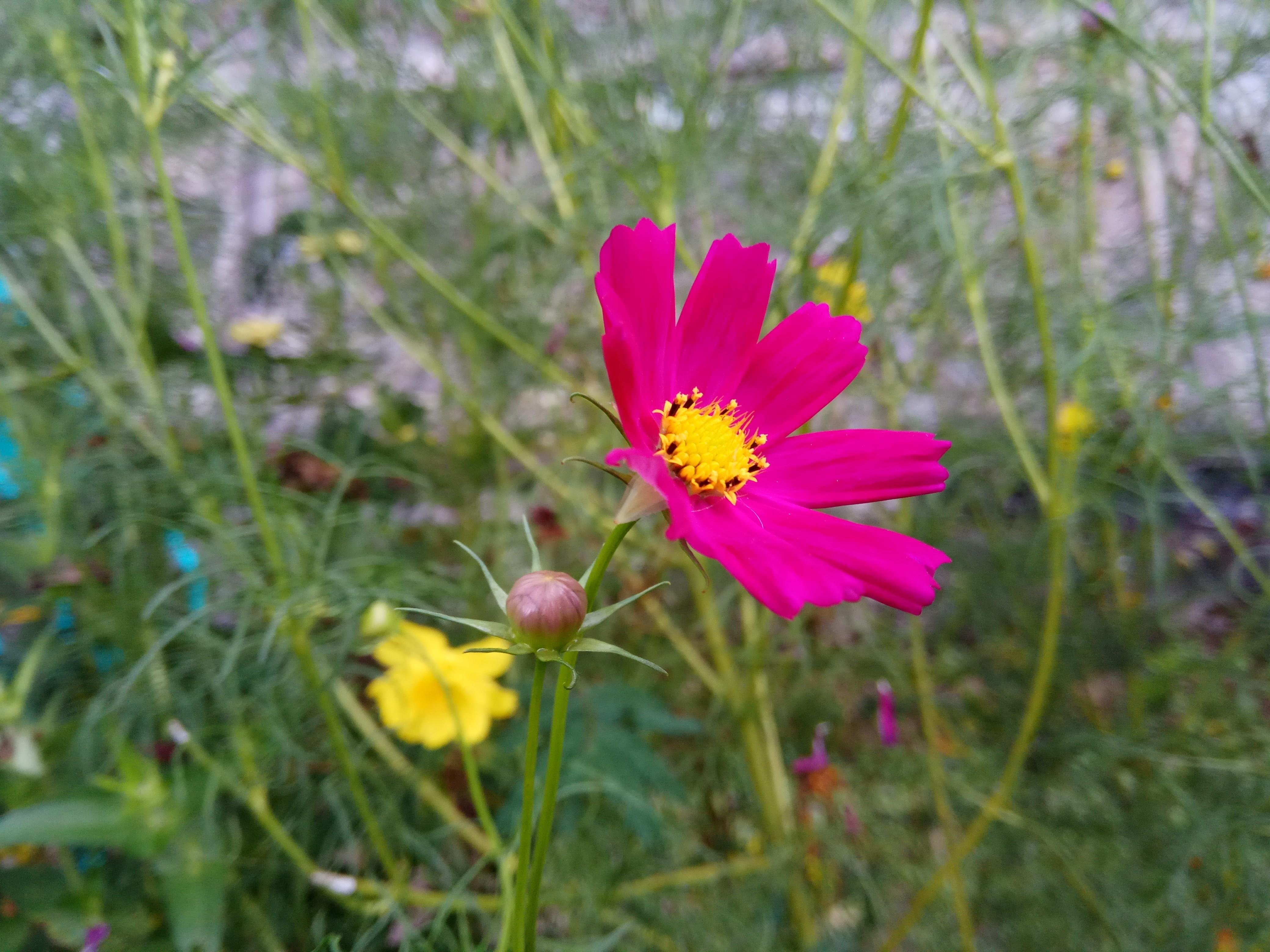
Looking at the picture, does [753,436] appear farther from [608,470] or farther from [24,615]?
[24,615]

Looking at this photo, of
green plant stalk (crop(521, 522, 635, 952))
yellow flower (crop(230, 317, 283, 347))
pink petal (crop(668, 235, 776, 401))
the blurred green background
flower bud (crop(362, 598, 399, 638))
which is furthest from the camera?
yellow flower (crop(230, 317, 283, 347))

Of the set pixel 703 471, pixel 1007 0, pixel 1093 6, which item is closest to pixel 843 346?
pixel 703 471

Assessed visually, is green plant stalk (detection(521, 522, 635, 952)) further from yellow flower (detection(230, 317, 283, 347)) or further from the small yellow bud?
yellow flower (detection(230, 317, 283, 347))

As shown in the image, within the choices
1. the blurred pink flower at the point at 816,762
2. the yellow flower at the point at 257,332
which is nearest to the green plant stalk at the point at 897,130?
the blurred pink flower at the point at 816,762

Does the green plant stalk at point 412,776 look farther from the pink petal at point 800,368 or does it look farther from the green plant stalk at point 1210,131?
the green plant stalk at point 1210,131

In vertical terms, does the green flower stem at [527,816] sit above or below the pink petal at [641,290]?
below

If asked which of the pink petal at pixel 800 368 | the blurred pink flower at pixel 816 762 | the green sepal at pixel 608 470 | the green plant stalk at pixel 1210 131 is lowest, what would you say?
the blurred pink flower at pixel 816 762

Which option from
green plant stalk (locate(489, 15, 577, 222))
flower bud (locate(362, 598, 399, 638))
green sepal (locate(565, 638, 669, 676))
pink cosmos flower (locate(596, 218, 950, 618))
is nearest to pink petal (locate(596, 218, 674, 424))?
pink cosmos flower (locate(596, 218, 950, 618))
